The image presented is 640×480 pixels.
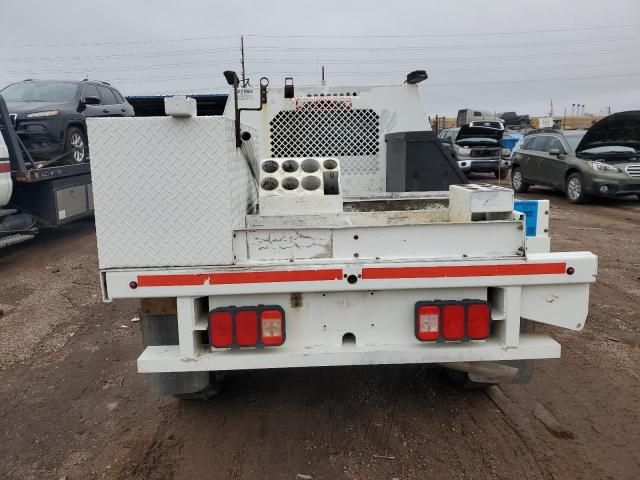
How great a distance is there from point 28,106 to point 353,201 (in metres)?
8.03

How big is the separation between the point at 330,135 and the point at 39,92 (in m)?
8.13

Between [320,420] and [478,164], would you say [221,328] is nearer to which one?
[320,420]

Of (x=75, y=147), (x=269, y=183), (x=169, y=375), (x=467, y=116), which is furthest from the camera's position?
A: (x=467, y=116)

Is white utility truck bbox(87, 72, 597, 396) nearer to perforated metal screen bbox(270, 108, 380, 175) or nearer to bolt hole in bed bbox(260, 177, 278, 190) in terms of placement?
bolt hole in bed bbox(260, 177, 278, 190)

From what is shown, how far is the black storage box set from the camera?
148 inches

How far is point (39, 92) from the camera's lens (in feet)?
33.4

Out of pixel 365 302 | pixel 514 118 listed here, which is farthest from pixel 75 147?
pixel 514 118

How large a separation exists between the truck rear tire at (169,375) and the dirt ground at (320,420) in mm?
290

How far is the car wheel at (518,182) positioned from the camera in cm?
1493

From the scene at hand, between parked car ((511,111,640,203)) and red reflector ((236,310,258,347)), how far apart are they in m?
11.5

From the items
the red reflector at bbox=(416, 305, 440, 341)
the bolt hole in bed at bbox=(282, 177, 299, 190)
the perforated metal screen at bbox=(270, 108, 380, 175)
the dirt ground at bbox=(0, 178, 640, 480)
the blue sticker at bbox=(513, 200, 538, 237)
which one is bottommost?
the dirt ground at bbox=(0, 178, 640, 480)

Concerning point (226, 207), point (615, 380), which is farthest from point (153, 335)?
point (615, 380)

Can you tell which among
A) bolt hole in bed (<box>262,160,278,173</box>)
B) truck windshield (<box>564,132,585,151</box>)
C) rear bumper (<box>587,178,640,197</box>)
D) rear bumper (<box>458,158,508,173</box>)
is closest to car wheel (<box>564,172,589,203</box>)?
rear bumper (<box>587,178,640,197</box>)

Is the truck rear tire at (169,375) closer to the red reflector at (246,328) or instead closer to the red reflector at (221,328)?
the red reflector at (221,328)
